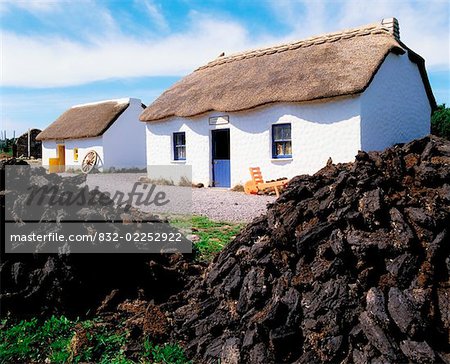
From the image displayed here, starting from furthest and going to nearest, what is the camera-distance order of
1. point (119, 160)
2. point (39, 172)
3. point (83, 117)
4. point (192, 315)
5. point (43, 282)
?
point (83, 117)
point (119, 160)
point (39, 172)
point (43, 282)
point (192, 315)

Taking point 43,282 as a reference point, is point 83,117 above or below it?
above

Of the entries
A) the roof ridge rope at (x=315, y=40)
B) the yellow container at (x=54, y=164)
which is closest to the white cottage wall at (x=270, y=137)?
the roof ridge rope at (x=315, y=40)

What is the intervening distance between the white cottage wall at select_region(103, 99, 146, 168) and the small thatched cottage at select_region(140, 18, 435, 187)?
651 cm

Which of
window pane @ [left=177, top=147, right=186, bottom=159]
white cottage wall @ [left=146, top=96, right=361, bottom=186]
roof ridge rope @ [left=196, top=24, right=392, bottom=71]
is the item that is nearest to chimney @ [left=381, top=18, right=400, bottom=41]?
roof ridge rope @ [left=196, top=24, right=392, bottom=71]

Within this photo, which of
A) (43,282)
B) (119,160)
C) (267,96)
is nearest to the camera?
(43,282)

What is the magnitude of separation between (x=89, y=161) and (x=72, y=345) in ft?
72.0

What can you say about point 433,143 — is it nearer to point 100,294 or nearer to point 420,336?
point 420,336

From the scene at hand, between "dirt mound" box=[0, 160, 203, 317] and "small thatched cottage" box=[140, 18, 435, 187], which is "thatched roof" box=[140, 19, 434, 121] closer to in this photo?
"small thatched cottage" box=[140, 18, 435, 187]

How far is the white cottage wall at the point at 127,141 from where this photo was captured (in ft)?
81.5

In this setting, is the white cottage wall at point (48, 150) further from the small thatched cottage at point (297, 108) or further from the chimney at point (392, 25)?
the chimney at point (392, 25)

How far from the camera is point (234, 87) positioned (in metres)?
16.3

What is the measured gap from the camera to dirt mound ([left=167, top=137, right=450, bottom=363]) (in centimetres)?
337

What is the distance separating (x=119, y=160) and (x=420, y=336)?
76.1 ft

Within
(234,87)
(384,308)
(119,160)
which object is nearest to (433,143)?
(384,308)
